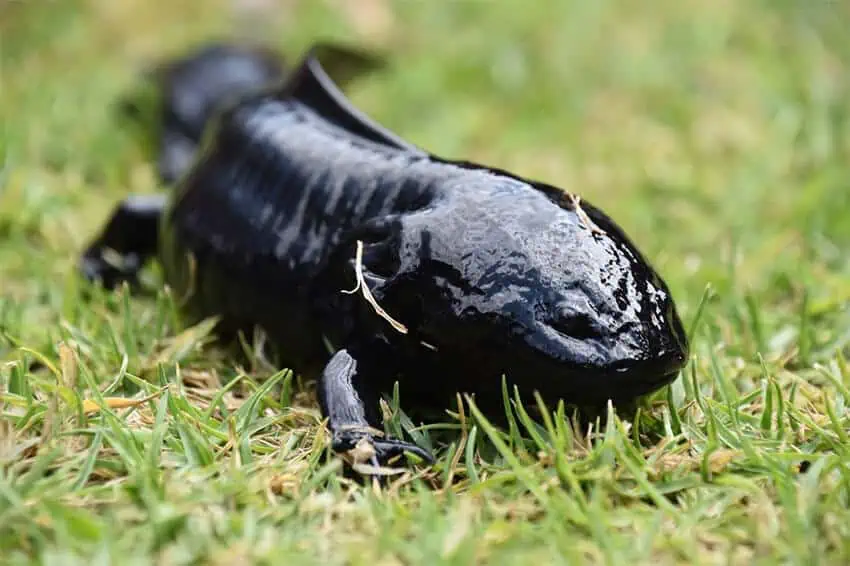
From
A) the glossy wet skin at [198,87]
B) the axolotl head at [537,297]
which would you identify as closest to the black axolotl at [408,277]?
the axolotl head at [537,297]

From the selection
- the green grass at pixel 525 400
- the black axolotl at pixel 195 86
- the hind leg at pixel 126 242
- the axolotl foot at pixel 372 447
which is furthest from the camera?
the black axolotl at pixel 195 86

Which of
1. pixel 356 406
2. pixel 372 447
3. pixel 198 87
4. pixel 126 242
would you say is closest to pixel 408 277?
pixel 356 406

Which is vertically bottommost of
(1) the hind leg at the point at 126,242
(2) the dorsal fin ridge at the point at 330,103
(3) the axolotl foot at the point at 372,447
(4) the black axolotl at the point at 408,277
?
(1) the hind leg at the point at 126,242

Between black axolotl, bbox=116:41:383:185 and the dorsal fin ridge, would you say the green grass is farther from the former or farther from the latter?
the dorsal fin ridge

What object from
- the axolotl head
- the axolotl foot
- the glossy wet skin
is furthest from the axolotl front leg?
the glossy wet skin

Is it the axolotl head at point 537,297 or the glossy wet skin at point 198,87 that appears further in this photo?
the glossy wet skin at point 198,87

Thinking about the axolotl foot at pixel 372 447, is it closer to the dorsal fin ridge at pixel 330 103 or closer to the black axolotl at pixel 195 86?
the dorsal fin ridge at pixel 330 103
